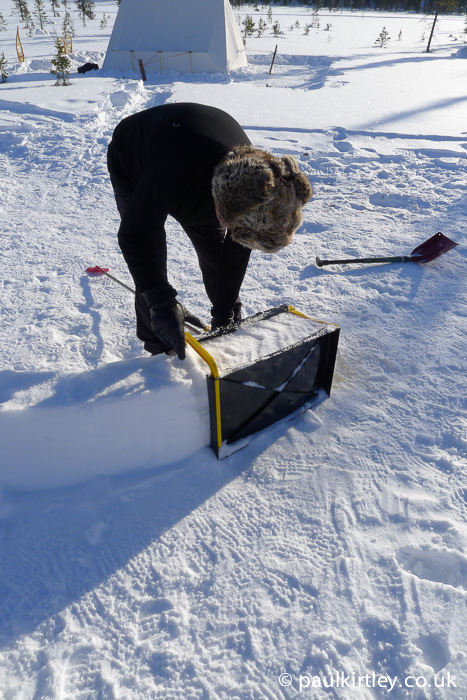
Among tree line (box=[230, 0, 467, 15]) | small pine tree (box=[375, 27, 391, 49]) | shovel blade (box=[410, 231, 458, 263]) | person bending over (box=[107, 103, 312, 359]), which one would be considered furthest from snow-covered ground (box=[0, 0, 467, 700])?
tree line (box=[230, 0, 467, 15])

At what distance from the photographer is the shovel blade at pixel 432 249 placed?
2.88 meters

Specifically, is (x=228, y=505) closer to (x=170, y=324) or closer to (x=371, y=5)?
(x=170, y=324)

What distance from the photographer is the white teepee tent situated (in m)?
9.09

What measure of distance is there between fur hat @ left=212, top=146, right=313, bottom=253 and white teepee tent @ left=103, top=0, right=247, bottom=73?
33.1 ft

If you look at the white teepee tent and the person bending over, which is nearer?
the person bending over

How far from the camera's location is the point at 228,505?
143 cm

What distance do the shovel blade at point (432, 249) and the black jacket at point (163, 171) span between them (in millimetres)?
1811

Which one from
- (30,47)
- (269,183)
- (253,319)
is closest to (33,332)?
(253,319)

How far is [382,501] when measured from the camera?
4.73 ft

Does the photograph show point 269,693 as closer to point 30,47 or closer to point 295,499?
point 295,499

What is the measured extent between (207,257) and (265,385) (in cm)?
64

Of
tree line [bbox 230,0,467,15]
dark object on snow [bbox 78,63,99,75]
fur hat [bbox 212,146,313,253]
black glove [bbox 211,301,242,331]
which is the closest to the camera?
fur hat [bbox 212,146,313,253]

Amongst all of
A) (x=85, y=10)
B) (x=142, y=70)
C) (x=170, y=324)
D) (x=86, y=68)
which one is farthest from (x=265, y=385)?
(x=85, y=10)

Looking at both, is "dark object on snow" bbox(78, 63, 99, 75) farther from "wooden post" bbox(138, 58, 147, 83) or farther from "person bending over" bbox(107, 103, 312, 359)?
"person bending over" bbox(107, 103, 312, 359)
